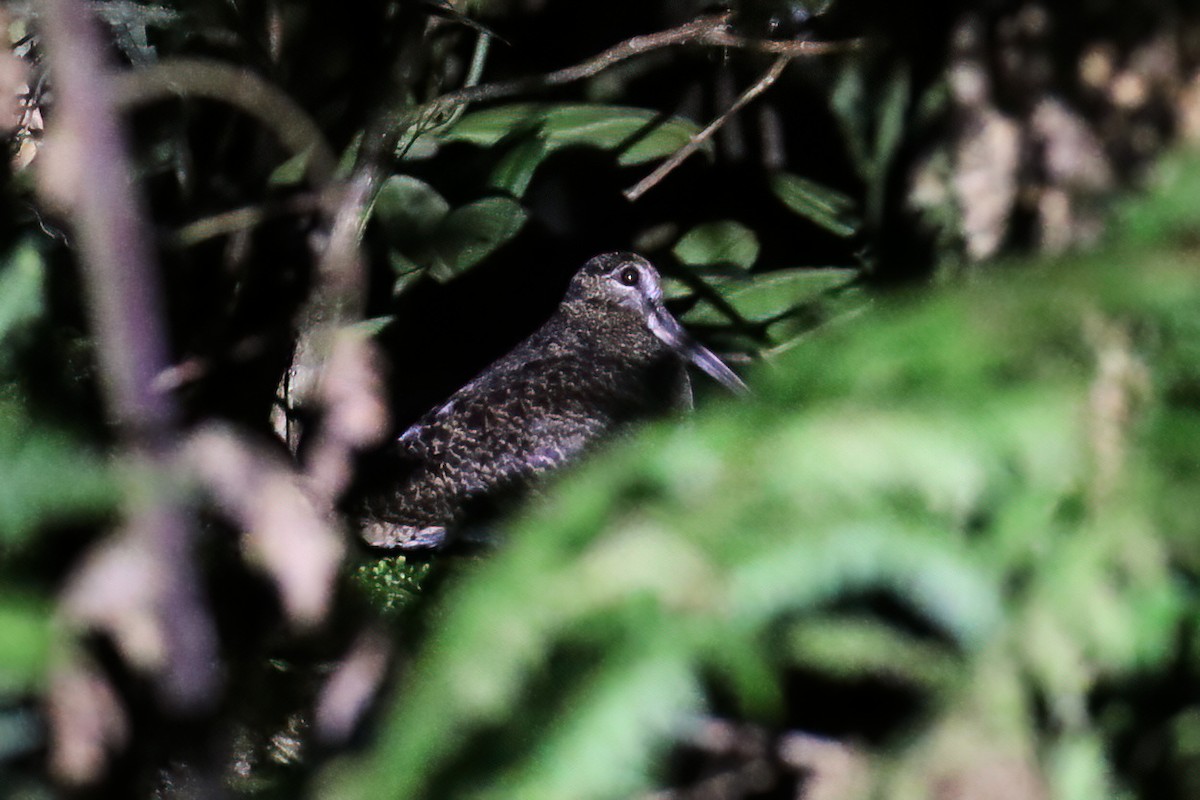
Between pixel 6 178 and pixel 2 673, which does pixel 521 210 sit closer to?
pixel 6 178

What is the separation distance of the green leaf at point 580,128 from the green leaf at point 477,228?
12cm

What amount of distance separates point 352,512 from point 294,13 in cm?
99

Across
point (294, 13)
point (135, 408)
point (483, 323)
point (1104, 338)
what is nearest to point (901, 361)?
point (1104, 338)

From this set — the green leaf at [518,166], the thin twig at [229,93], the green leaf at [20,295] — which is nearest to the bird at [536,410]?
the green leaf at [518,166]

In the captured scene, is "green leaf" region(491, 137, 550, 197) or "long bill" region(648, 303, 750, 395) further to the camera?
"long bill" region(648, 303, 750, 395)

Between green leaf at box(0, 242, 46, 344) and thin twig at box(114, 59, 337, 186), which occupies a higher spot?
thin twig at box(114, 59, 337, 186)

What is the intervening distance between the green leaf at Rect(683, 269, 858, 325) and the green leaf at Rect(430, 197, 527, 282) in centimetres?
35

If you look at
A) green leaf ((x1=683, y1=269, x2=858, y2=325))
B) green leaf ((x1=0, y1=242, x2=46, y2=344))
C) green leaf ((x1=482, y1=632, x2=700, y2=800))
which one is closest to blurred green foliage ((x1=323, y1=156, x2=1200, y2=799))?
green leaf ((x1=482, y1=632, x2=700, y2=800))

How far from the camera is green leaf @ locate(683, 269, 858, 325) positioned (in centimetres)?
177

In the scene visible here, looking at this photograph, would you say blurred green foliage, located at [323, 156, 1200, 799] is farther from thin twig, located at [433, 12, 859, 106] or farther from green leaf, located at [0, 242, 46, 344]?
thin twig, located at [433, 12, 859, 106]

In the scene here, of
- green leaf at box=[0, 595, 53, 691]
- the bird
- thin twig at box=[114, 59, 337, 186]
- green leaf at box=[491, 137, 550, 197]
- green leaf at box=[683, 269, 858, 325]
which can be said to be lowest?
the bird

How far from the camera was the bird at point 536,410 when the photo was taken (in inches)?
108

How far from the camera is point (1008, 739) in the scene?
479 millimetres

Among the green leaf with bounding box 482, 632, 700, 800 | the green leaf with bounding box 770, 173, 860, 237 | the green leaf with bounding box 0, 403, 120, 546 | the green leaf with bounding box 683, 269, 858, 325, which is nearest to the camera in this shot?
the green leaf with bounding box 482, 632, 700, 800
